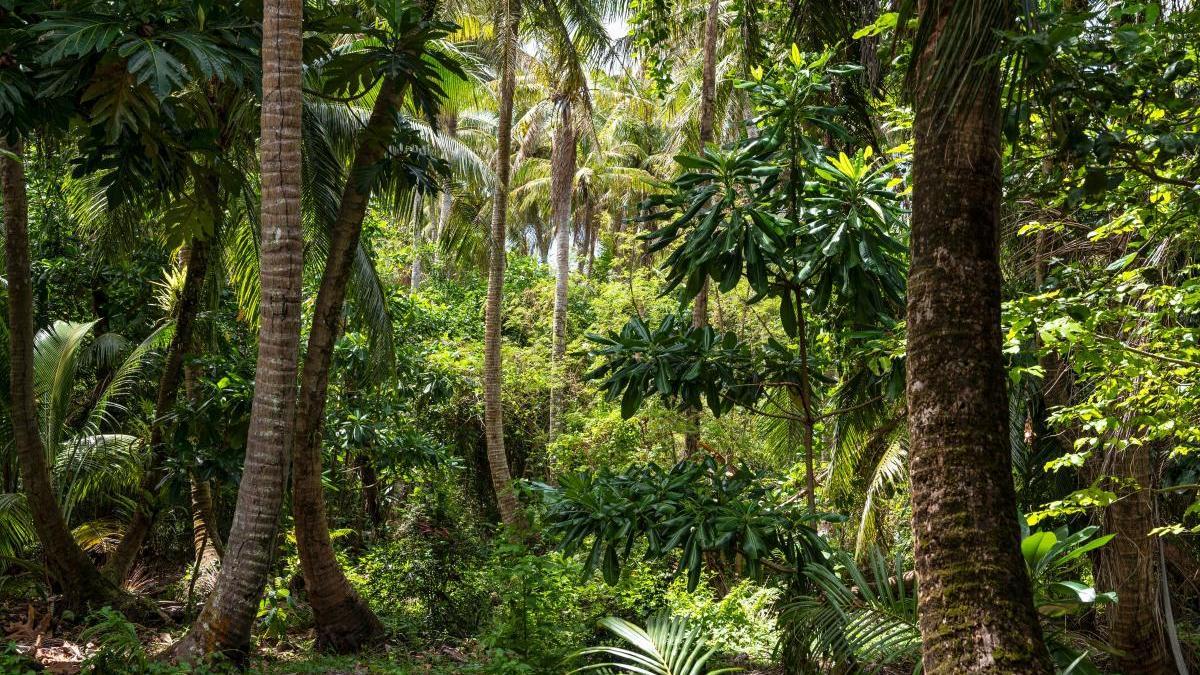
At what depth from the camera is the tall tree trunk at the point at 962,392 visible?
9.86 ft

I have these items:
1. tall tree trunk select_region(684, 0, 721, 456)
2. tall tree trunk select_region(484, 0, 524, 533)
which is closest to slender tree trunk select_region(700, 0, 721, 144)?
tall tree trunk select_region(684, 0, 721, 456)

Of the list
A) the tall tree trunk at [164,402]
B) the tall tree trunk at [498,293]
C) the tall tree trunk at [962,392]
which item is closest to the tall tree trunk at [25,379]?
the tall tree trunk at [164,402]

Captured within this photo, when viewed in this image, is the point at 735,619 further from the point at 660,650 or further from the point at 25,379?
the point at 25,379

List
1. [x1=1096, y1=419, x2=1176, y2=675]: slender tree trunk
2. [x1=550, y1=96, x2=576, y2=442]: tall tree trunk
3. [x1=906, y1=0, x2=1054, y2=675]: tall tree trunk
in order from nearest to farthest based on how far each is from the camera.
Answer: [x1=906, y1=0, x2=1054, y2=675]: tall tree trunk
[x1=1096, y1=419, x2=1176, y2=675]: slender tree trunk
[x1=550, y1=96, x2=576, y2=442]: tall tree trunk

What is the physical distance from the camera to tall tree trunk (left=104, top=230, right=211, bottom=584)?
8859 mm

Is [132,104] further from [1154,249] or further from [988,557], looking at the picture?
[1154,249]

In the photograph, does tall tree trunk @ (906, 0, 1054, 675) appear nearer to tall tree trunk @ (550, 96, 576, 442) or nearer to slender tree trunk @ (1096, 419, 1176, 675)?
slender tree trunk @ (1096, 419, 1176, 675)

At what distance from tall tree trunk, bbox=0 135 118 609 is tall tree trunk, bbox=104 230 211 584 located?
1.13 metres

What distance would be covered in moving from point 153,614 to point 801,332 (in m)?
6.95

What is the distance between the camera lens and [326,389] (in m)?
7.81

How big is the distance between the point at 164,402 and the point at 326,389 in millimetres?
2497

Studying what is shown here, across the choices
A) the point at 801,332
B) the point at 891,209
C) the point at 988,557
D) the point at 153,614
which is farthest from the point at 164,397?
the point at 988,557

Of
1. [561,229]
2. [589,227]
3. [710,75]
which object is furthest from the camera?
[589,227]

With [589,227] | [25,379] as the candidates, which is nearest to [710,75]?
[25,379]
